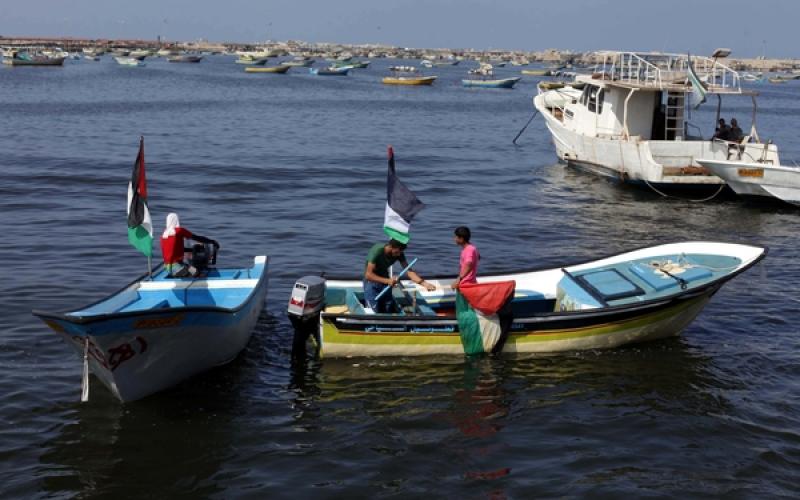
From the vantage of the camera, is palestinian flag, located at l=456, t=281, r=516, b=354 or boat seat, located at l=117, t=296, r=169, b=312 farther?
palestinian flag, located at l=456, t=281, r=516, b=354

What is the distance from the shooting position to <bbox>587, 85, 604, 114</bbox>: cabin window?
31.5m

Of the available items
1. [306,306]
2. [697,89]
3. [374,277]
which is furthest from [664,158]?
[306,306]

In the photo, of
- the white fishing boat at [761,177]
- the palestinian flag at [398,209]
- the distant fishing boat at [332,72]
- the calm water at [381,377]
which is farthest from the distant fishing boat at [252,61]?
the palestinian flag at [398,209]

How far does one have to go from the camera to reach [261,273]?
51.4ft

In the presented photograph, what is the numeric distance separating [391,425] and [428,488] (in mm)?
1760

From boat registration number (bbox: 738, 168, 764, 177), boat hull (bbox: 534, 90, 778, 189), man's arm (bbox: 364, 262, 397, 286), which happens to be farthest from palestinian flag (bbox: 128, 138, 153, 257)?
boat registration number (bbox: 738, 168, 764, 177)

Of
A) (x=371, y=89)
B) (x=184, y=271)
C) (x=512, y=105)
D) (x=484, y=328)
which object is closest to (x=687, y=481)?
(x=484, y=328)

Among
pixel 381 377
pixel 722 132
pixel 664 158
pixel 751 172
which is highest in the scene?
pixel 722 132

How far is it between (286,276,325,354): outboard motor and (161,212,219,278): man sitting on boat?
2211 millimetres

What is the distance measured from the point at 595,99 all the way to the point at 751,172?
22.1 feet

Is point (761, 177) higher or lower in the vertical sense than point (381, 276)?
higher

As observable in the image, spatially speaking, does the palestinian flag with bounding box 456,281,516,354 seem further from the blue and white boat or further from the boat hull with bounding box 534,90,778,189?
the boat hull with bounding box 534,90,778,189

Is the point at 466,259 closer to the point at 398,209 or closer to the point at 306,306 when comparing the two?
the point at 398,209

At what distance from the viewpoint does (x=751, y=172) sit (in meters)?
27.1
